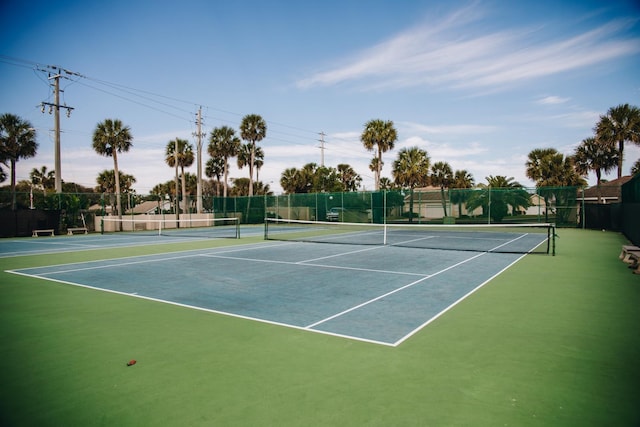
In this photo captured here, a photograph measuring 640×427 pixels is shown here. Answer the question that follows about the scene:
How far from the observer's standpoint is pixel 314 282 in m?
9.26

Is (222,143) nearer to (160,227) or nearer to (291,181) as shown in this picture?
(291,181)

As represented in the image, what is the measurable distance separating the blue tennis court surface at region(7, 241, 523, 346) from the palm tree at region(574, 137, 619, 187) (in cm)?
3168

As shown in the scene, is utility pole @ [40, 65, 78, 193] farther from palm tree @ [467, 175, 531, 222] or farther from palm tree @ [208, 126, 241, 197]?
palm tree @ [467, 175, 531, 222]

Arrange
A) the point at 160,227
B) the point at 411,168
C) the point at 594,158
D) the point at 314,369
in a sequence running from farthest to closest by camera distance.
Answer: the point at 411,168, the point at 594,158, the point at 160,227, the point at 314,369

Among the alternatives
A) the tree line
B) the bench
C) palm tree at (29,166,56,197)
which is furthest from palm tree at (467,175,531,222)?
palm tree at (29,166,56,197)

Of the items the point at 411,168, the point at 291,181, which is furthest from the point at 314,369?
the point at 291,181

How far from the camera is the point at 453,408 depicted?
353 cm

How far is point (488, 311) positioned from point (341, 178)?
63.7m

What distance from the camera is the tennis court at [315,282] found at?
6.37 meters

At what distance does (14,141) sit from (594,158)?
5569 cm

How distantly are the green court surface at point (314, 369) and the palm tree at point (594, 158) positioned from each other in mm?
37299

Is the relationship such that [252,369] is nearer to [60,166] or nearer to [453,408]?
[453,408]

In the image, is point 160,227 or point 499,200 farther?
point 499,200

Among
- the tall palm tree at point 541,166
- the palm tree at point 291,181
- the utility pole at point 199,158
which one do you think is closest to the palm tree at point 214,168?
the palm tree at point 291,181
